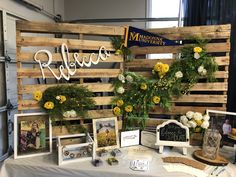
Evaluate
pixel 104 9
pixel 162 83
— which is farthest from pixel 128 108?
pixel 104 9

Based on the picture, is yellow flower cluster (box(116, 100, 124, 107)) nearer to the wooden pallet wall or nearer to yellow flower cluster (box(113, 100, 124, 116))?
yellow flower cluster (box(113, 100, 124, 116))

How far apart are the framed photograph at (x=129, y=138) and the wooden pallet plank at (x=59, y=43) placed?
0.77m

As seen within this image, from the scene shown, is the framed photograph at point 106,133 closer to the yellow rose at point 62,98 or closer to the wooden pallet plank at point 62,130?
the wooden pallet plank at point 62,130

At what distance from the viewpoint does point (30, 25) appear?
1.62 m

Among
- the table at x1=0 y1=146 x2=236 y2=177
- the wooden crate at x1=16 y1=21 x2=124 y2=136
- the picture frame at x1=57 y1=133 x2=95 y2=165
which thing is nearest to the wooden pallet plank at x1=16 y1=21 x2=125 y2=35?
the wooden crate at x1=16 y1=21 x2=124 y2=136

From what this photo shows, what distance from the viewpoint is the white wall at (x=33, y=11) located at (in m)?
2.53

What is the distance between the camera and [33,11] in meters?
3.12

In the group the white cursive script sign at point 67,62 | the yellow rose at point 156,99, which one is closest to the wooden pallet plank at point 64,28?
the white cursive script sign at point 67,62

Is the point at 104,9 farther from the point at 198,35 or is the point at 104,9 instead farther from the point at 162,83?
the point at 162,83

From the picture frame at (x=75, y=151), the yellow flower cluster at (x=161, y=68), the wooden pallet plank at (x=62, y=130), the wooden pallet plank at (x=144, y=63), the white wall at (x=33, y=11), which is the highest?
the white wall at (x=33, y=11)

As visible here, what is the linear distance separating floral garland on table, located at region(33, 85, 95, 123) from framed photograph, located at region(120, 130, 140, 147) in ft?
1.29

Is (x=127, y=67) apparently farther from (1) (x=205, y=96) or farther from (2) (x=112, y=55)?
(1) (x=205, y=96)

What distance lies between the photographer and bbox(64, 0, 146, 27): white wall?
3.69 meters

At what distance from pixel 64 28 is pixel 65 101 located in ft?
2.01
